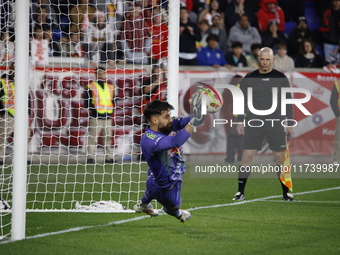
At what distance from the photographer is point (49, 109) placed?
15.1m

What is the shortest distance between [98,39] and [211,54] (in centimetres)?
512

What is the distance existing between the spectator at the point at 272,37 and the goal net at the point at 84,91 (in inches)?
195

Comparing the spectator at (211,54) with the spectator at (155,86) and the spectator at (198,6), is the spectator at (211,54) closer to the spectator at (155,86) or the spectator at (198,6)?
the spectator at (198,6)

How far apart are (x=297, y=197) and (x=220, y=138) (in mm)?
6038

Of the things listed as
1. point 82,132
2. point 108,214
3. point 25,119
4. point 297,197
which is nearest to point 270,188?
point 297,197

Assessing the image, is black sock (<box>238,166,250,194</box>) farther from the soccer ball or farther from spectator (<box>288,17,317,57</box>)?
spectator (<box>288,17,317,57</box>)

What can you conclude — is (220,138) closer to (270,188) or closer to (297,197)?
(270,188)

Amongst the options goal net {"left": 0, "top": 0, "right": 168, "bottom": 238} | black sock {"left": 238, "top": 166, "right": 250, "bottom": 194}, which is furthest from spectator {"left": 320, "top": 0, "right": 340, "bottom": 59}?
black sock {"left": 238, "top": 166, "right": 250, "bottom": 194}

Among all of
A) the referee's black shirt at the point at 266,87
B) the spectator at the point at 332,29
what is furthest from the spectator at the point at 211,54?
the referee's black shirt at the point at 266,87

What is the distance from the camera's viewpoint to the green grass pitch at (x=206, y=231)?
6.00m

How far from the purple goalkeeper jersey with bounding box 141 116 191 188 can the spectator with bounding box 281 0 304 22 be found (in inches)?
556

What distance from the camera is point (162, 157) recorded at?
697 cm

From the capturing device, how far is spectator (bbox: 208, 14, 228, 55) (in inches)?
719

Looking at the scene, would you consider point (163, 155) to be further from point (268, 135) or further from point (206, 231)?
point (268, 135)
